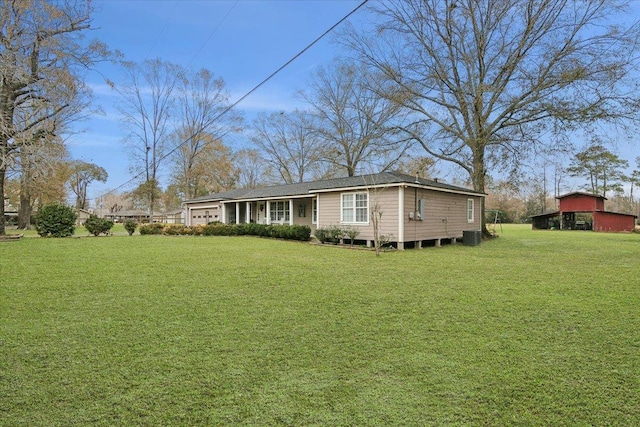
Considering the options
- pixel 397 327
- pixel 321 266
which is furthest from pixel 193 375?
pixel 321 266

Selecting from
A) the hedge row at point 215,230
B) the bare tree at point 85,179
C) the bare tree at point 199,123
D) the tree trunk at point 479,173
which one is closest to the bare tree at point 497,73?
the tree trunk at point 479,173

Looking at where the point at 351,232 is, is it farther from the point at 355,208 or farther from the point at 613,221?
the point at 613,221

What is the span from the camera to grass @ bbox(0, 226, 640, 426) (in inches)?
95.0

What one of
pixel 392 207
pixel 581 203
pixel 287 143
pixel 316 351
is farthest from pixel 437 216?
pixel 287 143

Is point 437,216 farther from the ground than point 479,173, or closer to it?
closer to it

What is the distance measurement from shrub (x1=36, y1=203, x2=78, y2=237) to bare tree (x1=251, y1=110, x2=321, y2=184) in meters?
22.8

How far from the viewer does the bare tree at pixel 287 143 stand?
1457 inches

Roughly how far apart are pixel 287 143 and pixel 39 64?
983 inches

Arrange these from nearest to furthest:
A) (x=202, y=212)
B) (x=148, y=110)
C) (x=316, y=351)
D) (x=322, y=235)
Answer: (x=316, y=351)
(x=322, y=235)
(x=202, y=212)
(x=148, y=110)

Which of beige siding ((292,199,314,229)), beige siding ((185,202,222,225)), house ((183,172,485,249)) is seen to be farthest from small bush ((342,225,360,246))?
beige siding ((185,202,222,225))

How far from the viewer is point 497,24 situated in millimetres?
18391

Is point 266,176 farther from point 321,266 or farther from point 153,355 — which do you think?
point 153,355

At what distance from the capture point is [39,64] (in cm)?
1507

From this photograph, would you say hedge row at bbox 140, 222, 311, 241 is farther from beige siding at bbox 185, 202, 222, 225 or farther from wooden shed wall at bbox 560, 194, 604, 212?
wooden shed wall at bbox 560, 194, 604, 212
